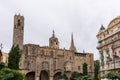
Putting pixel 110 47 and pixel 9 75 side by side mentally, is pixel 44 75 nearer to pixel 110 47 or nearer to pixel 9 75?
pixel 110 47

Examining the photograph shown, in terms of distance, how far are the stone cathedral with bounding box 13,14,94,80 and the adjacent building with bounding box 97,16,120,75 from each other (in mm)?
30004

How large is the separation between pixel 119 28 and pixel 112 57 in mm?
7163

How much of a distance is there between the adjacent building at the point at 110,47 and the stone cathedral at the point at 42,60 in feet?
98.4

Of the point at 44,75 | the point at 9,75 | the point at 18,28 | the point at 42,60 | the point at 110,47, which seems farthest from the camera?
the point at 44,75

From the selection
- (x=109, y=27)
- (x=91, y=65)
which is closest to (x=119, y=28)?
(x=109, y=27)

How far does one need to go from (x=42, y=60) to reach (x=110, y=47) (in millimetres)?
35838

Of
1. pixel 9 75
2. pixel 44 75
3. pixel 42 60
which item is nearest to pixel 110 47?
pixel 9 75

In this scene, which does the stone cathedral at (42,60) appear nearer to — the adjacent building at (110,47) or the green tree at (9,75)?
the adjacent building at (110,47)

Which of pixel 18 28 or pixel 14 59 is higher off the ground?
pixel 18 28

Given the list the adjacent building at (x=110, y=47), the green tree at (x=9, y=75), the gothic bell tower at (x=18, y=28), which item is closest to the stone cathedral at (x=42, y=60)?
the gothic bell tower at (x=18, y=28)

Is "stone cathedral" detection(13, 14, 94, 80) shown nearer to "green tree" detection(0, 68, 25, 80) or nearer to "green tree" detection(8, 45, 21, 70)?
"green tree" detection(8, 45, 21, 70)

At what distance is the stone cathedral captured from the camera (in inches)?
3337

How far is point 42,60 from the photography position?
287 ft

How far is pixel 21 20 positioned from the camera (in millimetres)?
88750
